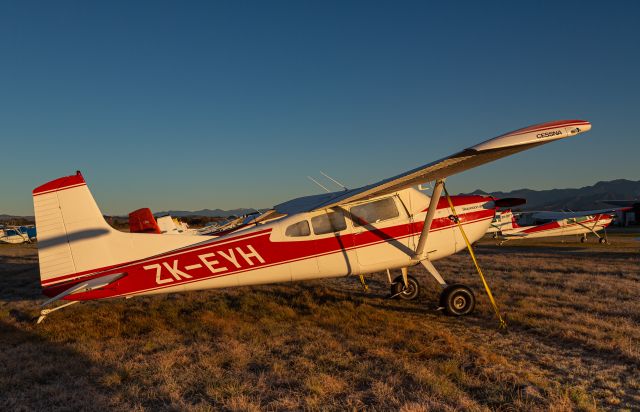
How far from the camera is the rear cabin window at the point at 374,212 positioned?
24.6 ft

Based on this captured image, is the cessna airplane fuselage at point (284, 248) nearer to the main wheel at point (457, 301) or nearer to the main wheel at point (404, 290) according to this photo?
the main wheel at point (457, 301)

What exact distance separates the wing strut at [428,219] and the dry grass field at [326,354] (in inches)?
46.9

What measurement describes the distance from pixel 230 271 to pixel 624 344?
241 inches

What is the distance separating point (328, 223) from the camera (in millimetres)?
7379

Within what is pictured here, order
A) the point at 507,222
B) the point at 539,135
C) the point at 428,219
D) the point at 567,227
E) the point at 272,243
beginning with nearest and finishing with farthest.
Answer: the point at 539,135 → the point at 272,243 → the point at 428,219 → the point at 567,227 → the point at 507,222

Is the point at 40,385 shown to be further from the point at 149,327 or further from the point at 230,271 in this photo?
the point at 230,271

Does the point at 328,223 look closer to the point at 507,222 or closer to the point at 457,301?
the point at 457,301

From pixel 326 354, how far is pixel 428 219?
10.9 ft

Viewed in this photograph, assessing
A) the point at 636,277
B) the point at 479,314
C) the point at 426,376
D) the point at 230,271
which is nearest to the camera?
the point at 426,376

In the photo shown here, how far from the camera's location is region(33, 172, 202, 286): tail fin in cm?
638

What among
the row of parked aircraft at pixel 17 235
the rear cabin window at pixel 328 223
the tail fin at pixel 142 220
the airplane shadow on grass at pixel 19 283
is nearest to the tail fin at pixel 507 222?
the tail fin at pixel 142 220

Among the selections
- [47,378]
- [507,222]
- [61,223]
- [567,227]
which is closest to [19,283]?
[61,223]

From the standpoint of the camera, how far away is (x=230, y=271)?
696 centimetres

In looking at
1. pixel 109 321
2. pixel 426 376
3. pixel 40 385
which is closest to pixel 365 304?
pixel 426 376
